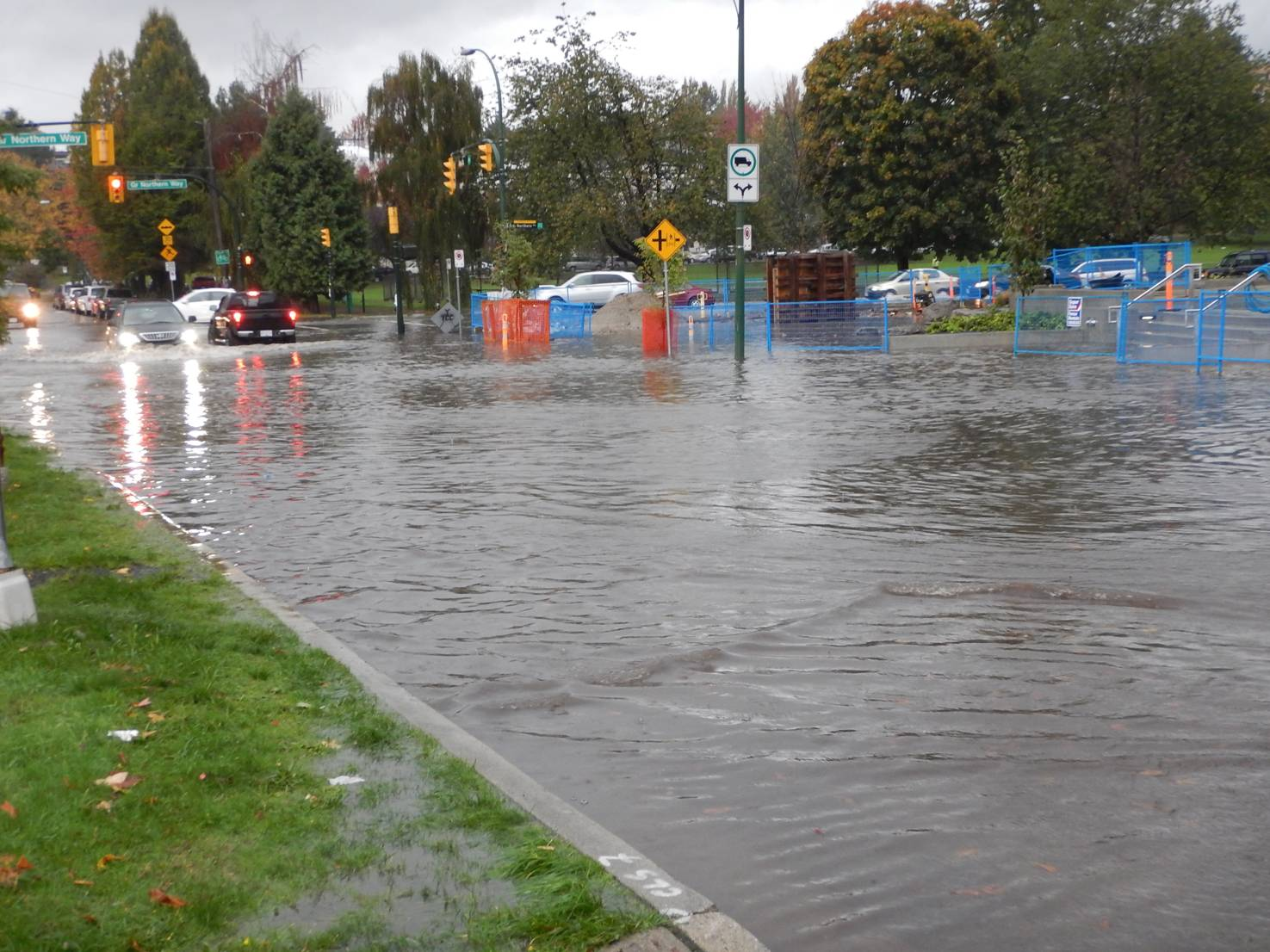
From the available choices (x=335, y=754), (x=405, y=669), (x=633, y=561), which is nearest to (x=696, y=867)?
(x=335, y=754)

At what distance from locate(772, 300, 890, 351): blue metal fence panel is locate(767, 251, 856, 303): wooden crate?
25.7ft

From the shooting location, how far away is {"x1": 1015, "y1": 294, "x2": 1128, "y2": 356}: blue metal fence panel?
27.2 m

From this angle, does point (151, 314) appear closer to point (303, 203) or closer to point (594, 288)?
point (594, 288)

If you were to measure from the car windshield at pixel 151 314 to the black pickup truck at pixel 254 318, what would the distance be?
137cm

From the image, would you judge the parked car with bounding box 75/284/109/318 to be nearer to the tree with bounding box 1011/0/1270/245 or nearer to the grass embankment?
the tree with bounding box 1011/0/1270/245

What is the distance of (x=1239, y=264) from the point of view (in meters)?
55.8

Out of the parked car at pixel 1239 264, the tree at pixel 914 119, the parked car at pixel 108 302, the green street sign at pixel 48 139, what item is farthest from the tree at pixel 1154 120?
the parked car at pixel 108 302

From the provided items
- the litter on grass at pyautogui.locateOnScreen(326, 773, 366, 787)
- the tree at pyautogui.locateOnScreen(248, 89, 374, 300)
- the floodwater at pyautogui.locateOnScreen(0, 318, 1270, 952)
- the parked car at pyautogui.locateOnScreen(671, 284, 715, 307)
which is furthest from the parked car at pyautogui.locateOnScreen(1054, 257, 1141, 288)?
the tree at pyautogui.locateOnScreen(248, 89, 374, 300)

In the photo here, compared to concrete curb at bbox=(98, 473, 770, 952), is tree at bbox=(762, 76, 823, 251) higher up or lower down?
higher up

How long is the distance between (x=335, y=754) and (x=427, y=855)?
1.12m

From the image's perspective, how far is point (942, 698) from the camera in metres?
6.50

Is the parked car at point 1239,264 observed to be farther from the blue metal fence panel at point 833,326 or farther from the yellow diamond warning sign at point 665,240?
the yellow diamond warning sign at point 665,240

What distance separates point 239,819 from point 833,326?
31.1 m

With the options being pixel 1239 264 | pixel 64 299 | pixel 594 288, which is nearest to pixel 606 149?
pixel 594 288
